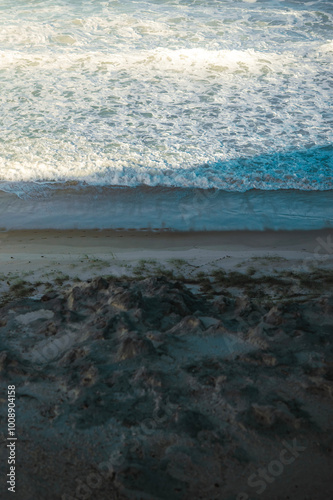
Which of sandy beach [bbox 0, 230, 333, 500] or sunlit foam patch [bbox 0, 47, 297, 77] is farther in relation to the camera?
sunlit foam patch [bbox 0, 47, 297, 77]

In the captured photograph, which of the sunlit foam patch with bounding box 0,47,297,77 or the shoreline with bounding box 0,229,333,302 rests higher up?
the sunlit foam patch with bounding box 0,47,297,77

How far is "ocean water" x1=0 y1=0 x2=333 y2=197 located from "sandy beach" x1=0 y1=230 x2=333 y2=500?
6.07 ft

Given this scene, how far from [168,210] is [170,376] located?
2.46 metres

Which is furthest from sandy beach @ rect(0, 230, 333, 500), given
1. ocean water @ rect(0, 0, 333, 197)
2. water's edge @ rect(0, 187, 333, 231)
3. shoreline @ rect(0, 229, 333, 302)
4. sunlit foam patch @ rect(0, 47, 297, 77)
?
sunlit foam patch @ rect(0, 47, 297, 77)

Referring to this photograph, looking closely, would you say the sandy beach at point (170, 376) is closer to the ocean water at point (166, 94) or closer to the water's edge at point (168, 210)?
the water's edge at point (168, 210)

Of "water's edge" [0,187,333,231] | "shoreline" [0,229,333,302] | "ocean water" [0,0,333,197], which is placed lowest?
"shoreline" [0,229,333,302]

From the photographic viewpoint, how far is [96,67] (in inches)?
339

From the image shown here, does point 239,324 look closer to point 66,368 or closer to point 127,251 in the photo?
point 66,368

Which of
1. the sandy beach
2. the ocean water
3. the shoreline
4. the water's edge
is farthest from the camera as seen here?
the ocean water

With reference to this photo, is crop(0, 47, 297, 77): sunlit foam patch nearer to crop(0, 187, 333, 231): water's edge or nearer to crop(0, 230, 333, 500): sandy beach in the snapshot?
crop(0, 187, 333, 231): water's edge

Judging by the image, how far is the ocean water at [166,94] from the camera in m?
5.33

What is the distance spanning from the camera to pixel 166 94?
750 cm

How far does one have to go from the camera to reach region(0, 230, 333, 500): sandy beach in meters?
1.90

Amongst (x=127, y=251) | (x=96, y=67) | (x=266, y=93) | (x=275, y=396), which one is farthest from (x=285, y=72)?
(x=275, y=396)
